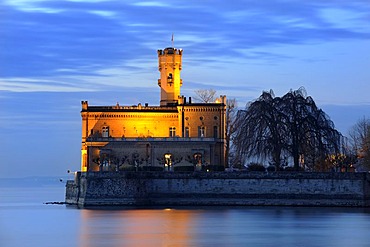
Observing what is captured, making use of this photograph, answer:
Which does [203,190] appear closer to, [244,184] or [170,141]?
[244,184]

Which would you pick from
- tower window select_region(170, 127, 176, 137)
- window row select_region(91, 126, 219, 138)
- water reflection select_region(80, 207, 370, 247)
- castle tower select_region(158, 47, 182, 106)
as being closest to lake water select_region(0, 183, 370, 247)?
water reflection select_region(80, 207, 370, 247)

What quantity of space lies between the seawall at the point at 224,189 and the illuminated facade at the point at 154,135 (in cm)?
1125

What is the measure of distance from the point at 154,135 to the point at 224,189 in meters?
22.9

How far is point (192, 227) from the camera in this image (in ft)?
231

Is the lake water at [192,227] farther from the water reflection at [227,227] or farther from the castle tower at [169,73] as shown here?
the castle tower at [169,73]

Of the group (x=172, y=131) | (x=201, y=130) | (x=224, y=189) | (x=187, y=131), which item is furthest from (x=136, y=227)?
(x=172, y=131)

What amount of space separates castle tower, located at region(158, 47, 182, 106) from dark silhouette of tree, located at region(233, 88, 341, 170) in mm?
28872

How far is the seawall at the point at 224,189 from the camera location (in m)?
86.2

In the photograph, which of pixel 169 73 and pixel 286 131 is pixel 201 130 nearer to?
pixel 169 73

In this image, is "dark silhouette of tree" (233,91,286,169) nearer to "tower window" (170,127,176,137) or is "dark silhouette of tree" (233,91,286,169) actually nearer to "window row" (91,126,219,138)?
"window row" (91,126,219,138)

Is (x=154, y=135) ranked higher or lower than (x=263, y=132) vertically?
higher

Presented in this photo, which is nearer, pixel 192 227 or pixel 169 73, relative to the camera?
pixel 192 227

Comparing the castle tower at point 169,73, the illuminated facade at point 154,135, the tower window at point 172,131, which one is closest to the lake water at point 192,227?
the illuminated facade at point 154,135

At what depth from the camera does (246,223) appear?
7362cm
